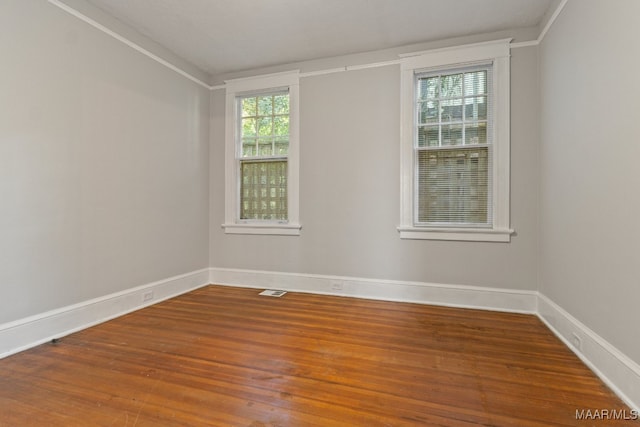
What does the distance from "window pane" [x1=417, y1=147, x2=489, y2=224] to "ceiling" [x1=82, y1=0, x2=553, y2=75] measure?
4.07 ft

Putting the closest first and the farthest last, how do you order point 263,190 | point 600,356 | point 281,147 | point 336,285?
point 600,356 < point 336,285 < point 281,147 < point 263,190

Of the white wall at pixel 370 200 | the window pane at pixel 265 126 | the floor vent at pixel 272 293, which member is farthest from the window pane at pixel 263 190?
the floor vent at pixel 272 293

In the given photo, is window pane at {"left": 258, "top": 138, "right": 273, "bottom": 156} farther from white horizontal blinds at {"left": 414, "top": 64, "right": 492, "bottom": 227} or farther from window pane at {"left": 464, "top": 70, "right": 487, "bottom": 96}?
window pane at {"left": 464, "top": 70, "right": 487, "bottom": 96}

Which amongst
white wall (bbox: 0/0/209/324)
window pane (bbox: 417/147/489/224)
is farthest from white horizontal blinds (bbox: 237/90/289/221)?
window pane (bbox: 417/147/489/224)

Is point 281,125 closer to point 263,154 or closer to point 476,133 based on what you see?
point 263,154

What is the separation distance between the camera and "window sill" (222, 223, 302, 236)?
13.0ft

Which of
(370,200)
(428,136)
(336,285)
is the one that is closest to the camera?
(428,136)

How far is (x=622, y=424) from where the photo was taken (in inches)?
59.4

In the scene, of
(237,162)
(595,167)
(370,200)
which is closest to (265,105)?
(237,162)

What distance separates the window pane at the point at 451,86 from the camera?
3398 millimetres

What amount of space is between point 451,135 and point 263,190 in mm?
2378

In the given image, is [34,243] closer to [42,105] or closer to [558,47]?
[42,105]

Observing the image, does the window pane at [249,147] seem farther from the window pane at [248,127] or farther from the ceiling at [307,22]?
the ceiling at [307,22]

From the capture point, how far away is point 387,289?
357 cm
